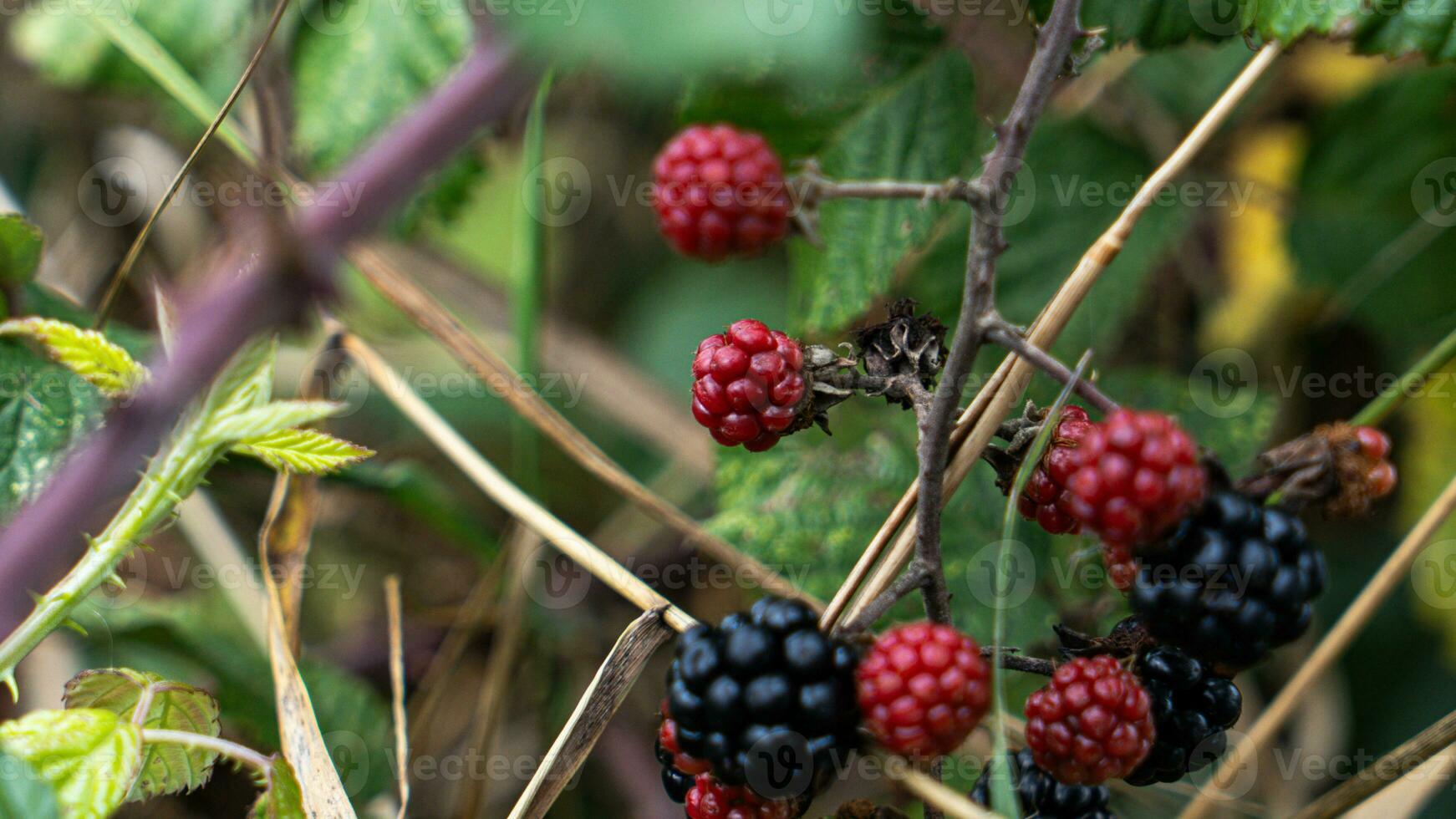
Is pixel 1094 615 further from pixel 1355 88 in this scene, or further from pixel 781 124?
pixel 1355 88

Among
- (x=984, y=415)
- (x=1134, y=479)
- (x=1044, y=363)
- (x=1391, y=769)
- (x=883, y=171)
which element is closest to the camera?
(x=1134, y=479)

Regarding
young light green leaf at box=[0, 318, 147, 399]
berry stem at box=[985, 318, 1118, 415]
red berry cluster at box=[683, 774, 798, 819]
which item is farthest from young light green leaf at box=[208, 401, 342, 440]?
berry stem at box=[985, 318, 1118, 415]

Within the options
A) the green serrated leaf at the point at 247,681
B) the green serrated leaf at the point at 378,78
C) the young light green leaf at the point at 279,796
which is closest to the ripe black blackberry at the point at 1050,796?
the young light green leaf at the point at 279,796

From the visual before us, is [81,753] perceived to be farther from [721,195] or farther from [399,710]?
[721,195]

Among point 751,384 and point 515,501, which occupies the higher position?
point 751,384

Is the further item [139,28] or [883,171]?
[139,28]

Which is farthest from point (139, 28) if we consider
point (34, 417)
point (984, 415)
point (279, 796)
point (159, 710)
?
point (984, 415)

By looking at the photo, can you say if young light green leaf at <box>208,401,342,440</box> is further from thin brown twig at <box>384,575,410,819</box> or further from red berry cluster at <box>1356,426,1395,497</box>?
red berry cluster at <box>1356,426,1395,497</box>
